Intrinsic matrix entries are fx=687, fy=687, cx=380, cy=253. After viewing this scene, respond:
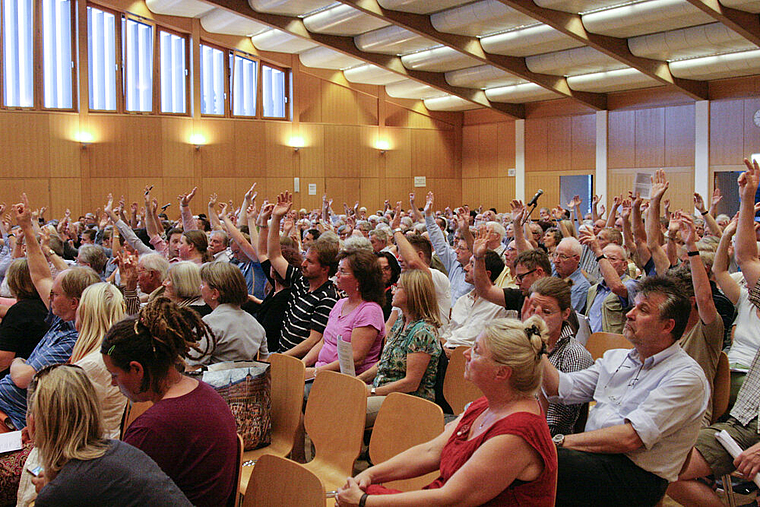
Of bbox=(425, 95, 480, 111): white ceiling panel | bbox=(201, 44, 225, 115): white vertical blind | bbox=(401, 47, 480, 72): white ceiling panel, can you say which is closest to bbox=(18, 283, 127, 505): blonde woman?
bbox=(401, 47, 480, 72): white ceiling panel

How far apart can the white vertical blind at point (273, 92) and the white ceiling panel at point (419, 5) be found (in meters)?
5.90

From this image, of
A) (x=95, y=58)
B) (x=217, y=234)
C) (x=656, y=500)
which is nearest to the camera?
(x=656, y=500)

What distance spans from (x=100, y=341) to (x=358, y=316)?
4.66ft

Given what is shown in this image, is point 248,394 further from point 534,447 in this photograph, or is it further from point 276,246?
point 276,246

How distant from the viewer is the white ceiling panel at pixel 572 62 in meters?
14.2

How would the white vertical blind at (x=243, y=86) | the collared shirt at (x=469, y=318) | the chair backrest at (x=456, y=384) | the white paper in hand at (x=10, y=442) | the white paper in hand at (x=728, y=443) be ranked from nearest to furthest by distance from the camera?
the white paper in hand at (x=728, y=443) → the white paper in hand at (x=10, y=442) → the chair backrest at (x=456, y=384) → the collared shirt at (x=469, y=318) → the white vertical blind at (x=243, y=86)

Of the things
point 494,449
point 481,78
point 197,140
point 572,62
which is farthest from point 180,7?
point 494,449

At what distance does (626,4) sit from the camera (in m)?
11.6

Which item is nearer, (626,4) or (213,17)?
(626,4)

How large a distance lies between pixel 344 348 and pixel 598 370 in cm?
133

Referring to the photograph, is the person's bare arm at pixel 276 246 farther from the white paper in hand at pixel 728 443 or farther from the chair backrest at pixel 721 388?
the white paper in hand at pixel 728 443

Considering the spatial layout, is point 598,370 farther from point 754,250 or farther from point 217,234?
point 217,234

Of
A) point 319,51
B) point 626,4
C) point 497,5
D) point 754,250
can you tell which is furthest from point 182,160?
point 754,250

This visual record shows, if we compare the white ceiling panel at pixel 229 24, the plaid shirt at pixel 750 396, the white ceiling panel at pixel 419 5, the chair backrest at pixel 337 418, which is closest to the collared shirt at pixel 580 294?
the plaid shirt at pixel 750 396
